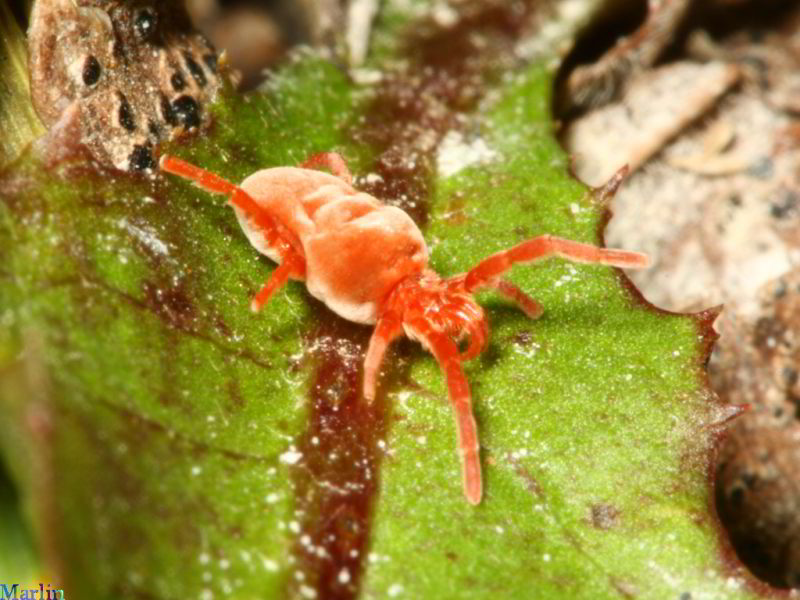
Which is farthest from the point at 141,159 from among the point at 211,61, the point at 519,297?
the point at 519,297

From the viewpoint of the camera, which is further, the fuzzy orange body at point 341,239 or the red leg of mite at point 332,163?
the red leg of mite at point 332,163

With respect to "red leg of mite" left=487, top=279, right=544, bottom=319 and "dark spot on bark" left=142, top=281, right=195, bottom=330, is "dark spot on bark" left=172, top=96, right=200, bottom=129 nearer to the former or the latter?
"dark spot on bark" left=142, top=281, right=195, bottom=330

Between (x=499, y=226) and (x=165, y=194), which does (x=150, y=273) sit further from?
(x=499, y=226)

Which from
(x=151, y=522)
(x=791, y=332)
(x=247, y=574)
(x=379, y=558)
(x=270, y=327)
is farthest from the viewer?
(x=791, y=332)

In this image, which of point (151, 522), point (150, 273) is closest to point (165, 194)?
point (150, 273)

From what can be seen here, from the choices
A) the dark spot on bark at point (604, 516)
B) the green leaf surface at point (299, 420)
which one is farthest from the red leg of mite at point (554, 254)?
the dark spot on bark at point (604, 516)

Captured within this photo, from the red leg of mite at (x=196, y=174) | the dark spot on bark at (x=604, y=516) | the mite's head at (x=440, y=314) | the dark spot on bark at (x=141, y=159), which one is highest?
the dark spot on bark at (x=141, y=159)

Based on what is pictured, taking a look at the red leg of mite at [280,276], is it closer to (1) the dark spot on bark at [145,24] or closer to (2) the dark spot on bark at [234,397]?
(2) the dark spot on bark at [234,397]
